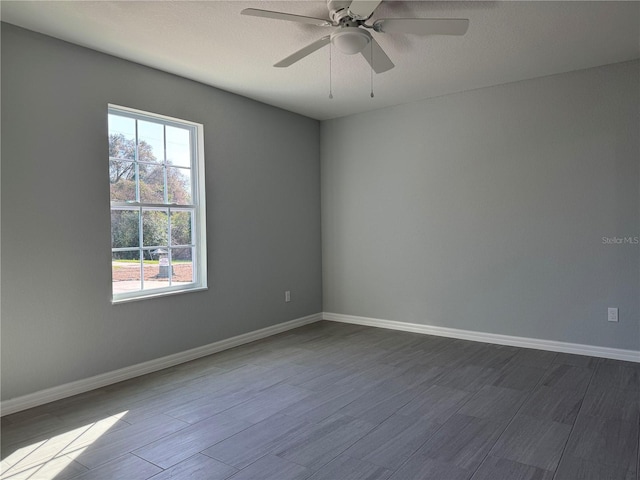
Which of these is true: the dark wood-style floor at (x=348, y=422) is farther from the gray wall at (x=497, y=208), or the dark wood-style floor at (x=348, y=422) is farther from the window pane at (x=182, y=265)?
the window pane at (x=182, y=265)

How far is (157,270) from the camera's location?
370 centimetres

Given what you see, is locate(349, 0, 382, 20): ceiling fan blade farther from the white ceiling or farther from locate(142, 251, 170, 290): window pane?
locate(142, 251, 170, 290): window pane

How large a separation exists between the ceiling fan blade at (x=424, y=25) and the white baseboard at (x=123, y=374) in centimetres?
310

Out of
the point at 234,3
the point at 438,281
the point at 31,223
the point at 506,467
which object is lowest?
the point at 506,467

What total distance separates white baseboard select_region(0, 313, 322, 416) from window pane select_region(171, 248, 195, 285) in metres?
0.66

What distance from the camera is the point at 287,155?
497 cm

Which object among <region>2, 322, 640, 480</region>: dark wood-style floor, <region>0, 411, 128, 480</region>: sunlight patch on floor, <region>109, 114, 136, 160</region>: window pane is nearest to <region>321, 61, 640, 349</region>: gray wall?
<region>2, 322, 640, 480</region>: dark wood-style floor

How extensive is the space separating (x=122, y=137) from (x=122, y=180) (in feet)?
1.15

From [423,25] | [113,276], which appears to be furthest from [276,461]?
[423,25]

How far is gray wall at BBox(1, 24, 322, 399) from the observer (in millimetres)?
2803

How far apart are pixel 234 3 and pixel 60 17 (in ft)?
3.78

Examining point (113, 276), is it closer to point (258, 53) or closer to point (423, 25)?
point (258, 53)

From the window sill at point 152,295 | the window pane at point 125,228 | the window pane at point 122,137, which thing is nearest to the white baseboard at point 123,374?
the window sill at point 152,295

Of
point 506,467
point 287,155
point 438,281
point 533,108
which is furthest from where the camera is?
point 287,155
